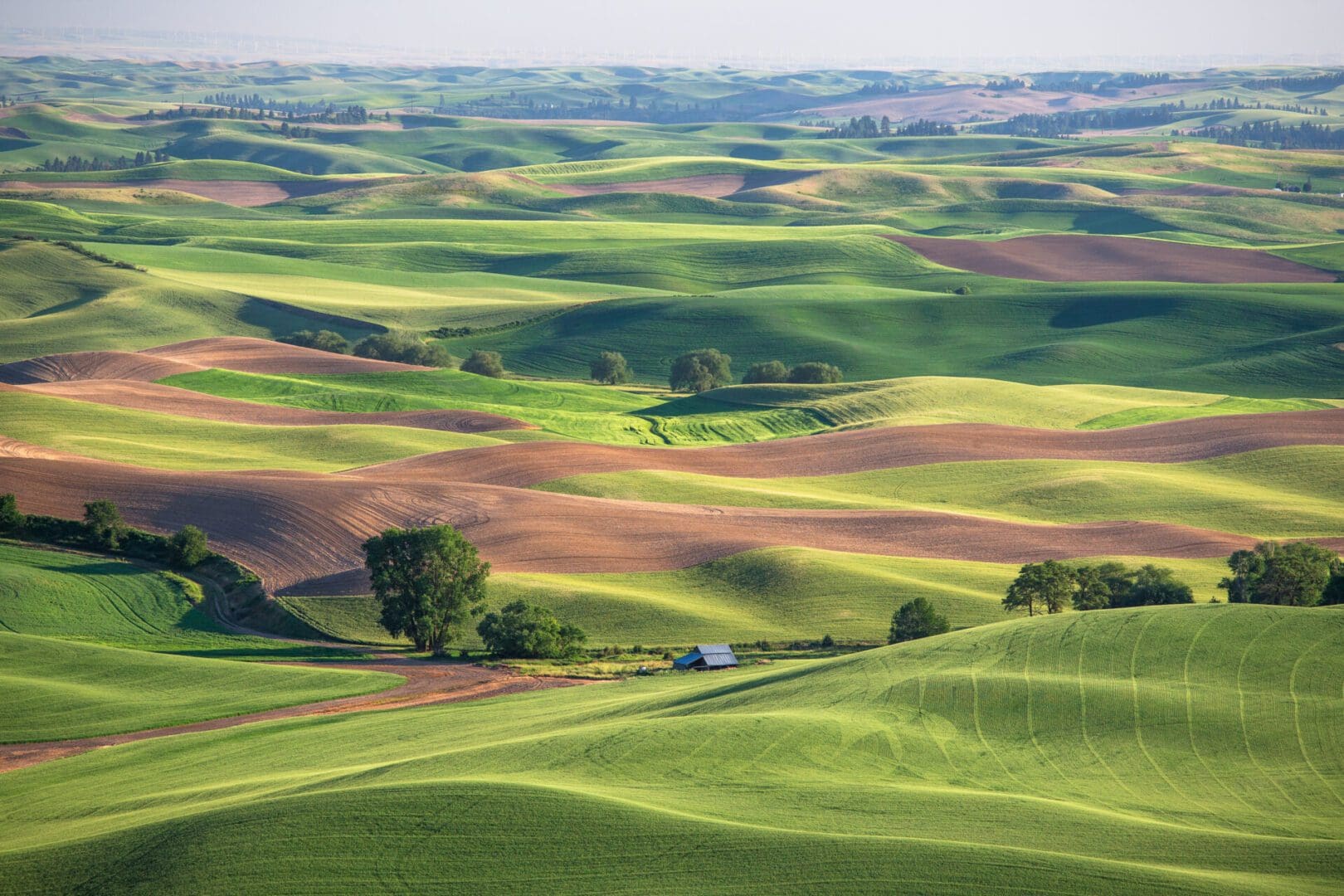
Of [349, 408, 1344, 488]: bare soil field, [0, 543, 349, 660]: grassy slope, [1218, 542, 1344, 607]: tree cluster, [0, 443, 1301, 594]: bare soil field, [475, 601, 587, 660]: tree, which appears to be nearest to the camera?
[1218, 542, 1344, 607]: tree cluster

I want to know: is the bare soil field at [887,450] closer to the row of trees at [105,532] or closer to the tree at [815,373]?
the row of trees at [105,532]

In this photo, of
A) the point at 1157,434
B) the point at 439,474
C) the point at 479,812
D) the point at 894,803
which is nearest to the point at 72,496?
the point at 439,474

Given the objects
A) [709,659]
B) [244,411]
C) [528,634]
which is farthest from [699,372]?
[709,659]

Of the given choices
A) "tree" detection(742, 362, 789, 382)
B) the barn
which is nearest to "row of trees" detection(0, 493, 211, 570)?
the barn

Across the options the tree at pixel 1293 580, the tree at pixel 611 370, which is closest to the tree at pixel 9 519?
the tree at pixel 611 370

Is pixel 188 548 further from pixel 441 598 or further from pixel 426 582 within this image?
pixel 441 598

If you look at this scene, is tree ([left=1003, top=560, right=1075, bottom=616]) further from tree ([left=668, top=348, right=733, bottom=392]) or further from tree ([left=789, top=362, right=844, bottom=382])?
tree ([left=668, top=348, right=733, bottom=392])
